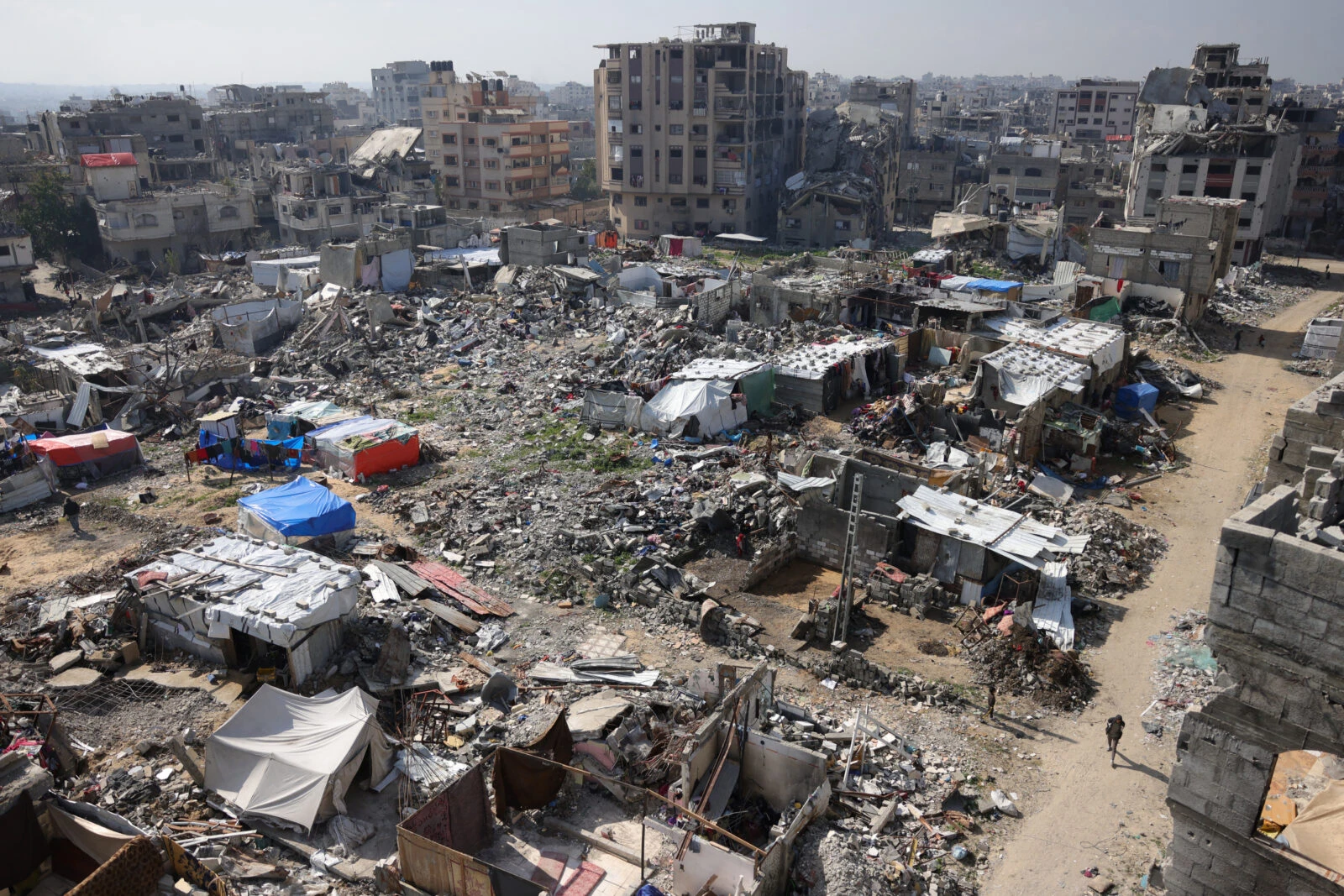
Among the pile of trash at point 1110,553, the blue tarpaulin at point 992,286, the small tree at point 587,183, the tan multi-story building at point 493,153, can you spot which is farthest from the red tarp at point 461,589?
the small tree at point 587,183

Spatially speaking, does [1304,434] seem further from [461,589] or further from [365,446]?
[365,446]

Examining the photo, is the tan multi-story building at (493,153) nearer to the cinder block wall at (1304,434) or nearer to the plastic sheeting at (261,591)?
the plastic sheeting at (261,591)

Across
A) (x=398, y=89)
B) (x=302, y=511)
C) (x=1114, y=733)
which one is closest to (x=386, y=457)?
(x=302, y=511)

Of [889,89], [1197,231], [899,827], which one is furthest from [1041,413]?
[889,89]

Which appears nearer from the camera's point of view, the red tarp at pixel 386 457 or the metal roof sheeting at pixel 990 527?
the metal roof sheeting at pixel 990 527

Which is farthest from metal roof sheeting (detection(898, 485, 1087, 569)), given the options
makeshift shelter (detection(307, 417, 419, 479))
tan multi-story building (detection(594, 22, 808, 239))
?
tan multi-story building (detection(594, 22, 808, 239))

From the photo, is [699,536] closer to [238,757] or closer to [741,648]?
[741,648]
